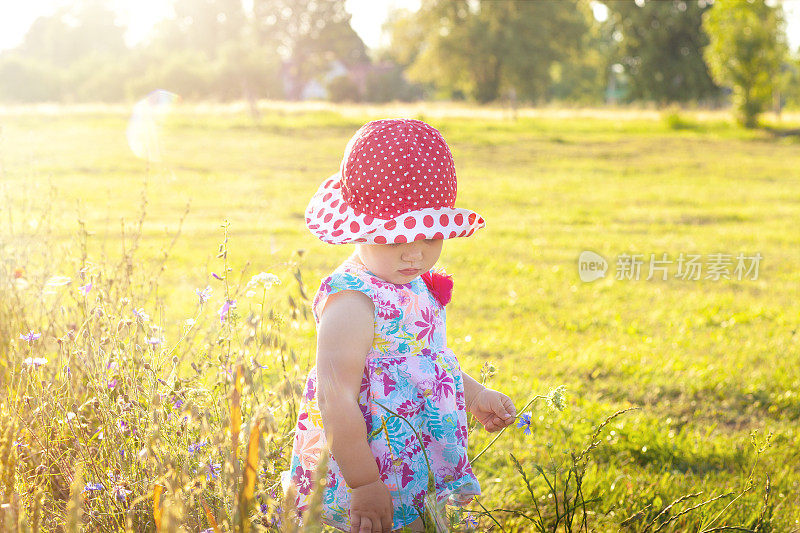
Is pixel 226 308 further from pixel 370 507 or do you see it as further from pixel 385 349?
pixel 370 507

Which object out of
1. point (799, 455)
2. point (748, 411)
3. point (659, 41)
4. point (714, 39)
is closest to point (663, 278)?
point (748, 411)

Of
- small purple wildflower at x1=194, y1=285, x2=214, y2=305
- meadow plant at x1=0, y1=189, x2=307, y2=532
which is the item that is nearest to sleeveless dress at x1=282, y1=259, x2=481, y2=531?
meadow plant at x1=0, y1=189, x2=307, y2=532

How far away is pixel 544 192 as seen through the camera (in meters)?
13.8

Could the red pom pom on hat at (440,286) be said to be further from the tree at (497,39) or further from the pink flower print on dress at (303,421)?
the tree at (497,39)

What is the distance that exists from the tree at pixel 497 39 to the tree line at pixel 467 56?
6cm

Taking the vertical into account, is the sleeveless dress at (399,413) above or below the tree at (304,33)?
below

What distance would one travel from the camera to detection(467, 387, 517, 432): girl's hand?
233 centimetres

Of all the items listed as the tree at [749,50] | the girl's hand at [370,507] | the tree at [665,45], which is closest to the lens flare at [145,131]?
the girl's hand at [370,507]

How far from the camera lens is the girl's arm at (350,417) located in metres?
1.91

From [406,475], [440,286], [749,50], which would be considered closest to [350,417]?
[406,475]

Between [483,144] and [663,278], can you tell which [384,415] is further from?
[483,144]

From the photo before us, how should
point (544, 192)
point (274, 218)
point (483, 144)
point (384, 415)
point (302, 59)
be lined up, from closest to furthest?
point (384, 415), point (274, 218), point (544, 192), point (483, 144), point (302, 59)

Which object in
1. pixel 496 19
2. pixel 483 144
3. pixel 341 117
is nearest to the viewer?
pixel 483 144

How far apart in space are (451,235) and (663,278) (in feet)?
19.9
